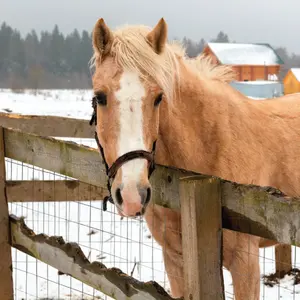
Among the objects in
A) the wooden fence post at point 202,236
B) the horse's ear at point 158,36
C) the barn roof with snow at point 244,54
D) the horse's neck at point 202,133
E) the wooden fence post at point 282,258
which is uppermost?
the barn roof with snow at point 244,54

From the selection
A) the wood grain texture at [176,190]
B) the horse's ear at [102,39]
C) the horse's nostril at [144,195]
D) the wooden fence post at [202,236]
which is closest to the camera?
the wood grain texture at [176,190]

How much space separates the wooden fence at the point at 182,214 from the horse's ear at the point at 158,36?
0.75 metres

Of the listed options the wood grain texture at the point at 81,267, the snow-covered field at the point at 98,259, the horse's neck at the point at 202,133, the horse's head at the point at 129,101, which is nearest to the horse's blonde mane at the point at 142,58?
the horse's head at the point at 129,101

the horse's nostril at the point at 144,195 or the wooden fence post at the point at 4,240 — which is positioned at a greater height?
the horse's nostril at the point at 144,195

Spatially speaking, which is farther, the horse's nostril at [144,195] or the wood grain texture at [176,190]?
the horse's nostril at [144,195]

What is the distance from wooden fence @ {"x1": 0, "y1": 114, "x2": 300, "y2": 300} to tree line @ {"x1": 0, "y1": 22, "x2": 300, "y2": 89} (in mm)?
46623

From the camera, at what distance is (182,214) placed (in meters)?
1.83

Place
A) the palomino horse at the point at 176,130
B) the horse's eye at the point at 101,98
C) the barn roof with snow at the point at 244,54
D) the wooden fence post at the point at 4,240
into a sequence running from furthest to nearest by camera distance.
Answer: the barn roof with snow at the point at 244,54 → the wooden fence post at the point at 4,240 → the horse's eye at the point at 101,98 → the palomino horse at the point at 176,130

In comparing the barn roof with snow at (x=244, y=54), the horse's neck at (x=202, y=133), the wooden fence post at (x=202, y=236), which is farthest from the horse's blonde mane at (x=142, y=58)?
the barn roof with snow at (x=244, y=54)

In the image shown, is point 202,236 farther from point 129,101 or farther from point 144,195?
point 129,101

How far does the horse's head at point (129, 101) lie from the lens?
1.98 meters

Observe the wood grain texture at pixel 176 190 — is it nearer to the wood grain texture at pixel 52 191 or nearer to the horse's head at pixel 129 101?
the horse's head at pixel 129 101

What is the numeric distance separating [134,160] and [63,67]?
225 feet

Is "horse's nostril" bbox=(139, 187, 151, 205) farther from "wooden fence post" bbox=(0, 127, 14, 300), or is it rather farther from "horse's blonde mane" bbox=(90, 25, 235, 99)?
"wooden fence post" bbox=(0, 127, 14, 300)
